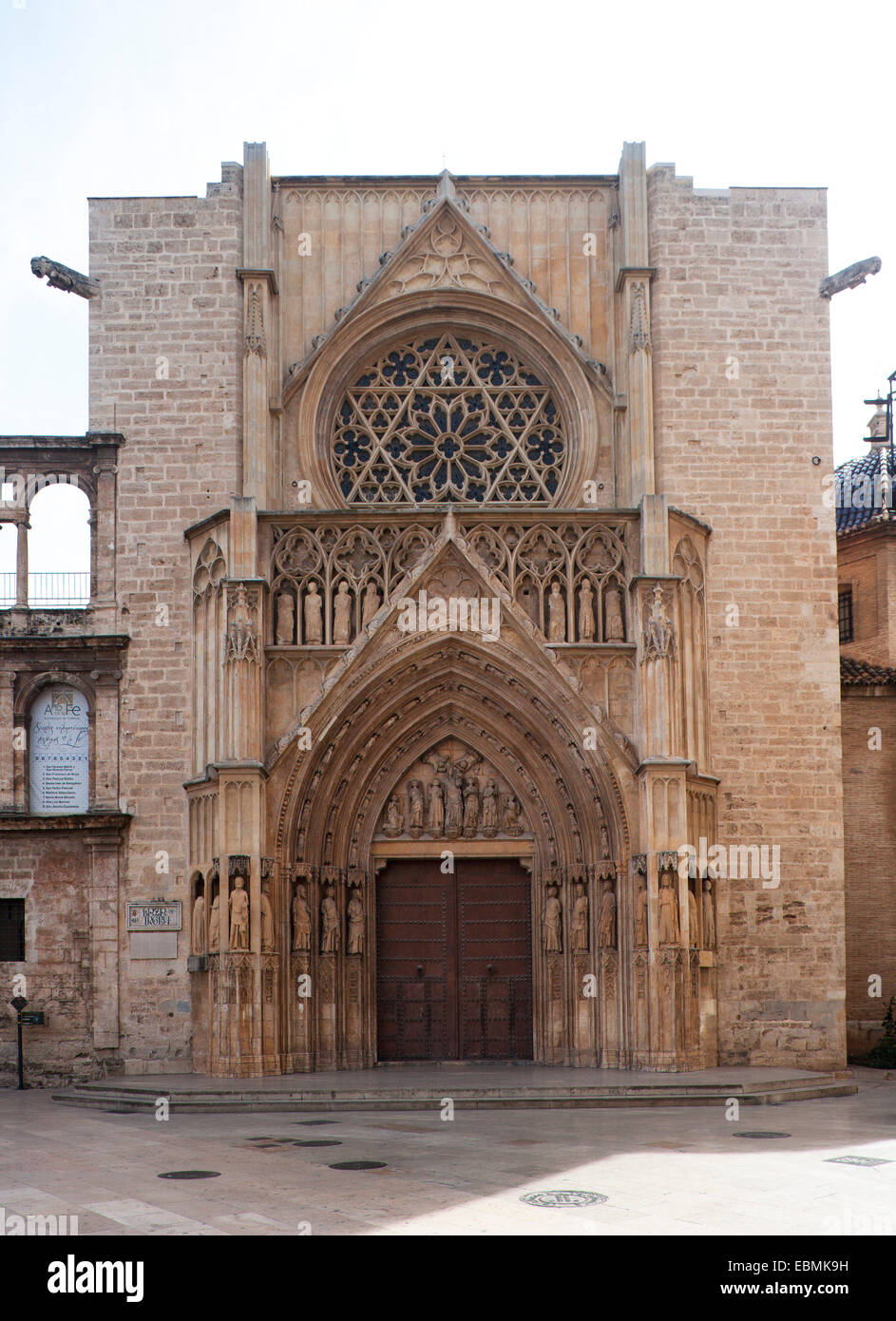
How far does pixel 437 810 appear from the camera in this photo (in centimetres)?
2255

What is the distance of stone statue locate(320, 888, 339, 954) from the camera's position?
21.6 metres

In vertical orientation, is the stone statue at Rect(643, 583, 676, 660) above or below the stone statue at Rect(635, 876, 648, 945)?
above

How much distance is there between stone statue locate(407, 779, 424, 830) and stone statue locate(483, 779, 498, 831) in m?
0.93

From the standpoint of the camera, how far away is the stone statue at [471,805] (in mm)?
22500

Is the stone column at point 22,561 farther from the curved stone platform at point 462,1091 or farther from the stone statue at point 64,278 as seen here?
the curved stone platform at point 462,1091

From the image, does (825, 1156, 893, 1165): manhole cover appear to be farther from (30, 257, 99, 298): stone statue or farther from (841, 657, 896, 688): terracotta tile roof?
(30, 257, 99, 298): stone statue

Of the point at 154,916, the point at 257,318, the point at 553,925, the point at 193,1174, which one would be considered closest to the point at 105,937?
the point at 154,916

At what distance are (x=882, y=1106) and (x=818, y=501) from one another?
363 inches

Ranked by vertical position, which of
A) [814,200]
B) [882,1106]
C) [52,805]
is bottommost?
[882,1106]

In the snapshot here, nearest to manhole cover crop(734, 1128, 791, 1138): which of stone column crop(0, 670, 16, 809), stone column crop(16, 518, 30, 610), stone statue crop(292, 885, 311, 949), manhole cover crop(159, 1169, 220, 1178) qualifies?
manhole cover crop(159, 1169, 220, 1178)

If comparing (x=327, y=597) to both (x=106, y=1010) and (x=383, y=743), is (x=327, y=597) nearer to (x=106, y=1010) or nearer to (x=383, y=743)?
(x=383, y=743)

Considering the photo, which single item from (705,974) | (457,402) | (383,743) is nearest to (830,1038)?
(705,974)

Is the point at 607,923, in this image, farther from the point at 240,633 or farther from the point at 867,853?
the point at 240,633

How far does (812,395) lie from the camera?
23.0 meters
